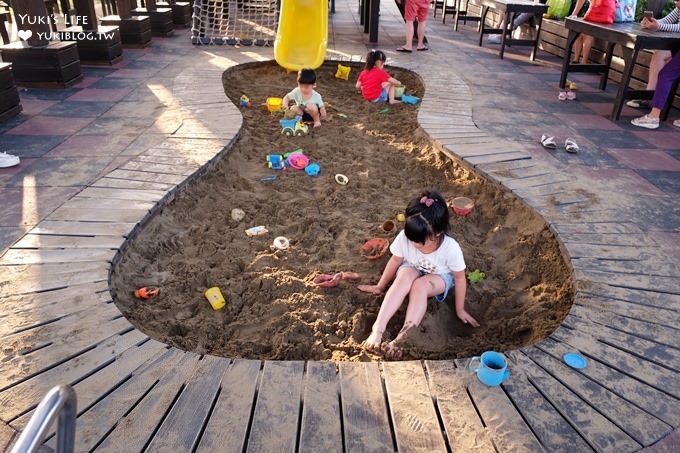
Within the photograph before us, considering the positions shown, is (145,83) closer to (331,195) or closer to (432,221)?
(331,195)

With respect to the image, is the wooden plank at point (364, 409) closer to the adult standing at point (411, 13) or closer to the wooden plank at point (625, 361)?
the wooden plank at point (625, 361)

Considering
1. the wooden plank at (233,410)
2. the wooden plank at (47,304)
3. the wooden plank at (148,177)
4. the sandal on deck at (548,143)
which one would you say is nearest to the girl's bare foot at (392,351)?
the wooden plank at (233,410)

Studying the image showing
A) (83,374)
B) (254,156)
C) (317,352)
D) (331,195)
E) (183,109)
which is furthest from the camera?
(183,109)

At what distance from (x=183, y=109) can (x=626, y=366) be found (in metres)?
4.10

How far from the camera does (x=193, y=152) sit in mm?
3738

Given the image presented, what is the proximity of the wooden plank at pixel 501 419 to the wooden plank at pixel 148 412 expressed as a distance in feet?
3.50

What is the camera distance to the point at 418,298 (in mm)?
2400

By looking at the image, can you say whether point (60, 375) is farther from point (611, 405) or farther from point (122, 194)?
point (611, 405)

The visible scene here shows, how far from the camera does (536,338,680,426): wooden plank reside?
1.75m

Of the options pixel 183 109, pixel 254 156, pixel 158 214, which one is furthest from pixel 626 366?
pixel 183 109

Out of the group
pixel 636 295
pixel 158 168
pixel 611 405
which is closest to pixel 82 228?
pixel 158 168

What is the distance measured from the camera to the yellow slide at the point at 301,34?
6160 mm

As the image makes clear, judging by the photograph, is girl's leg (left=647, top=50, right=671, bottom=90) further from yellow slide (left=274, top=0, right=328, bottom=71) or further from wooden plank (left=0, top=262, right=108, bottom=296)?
wooden plank (left=0, top=262, right=108, bottom=296)

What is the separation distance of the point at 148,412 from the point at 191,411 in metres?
0.14
